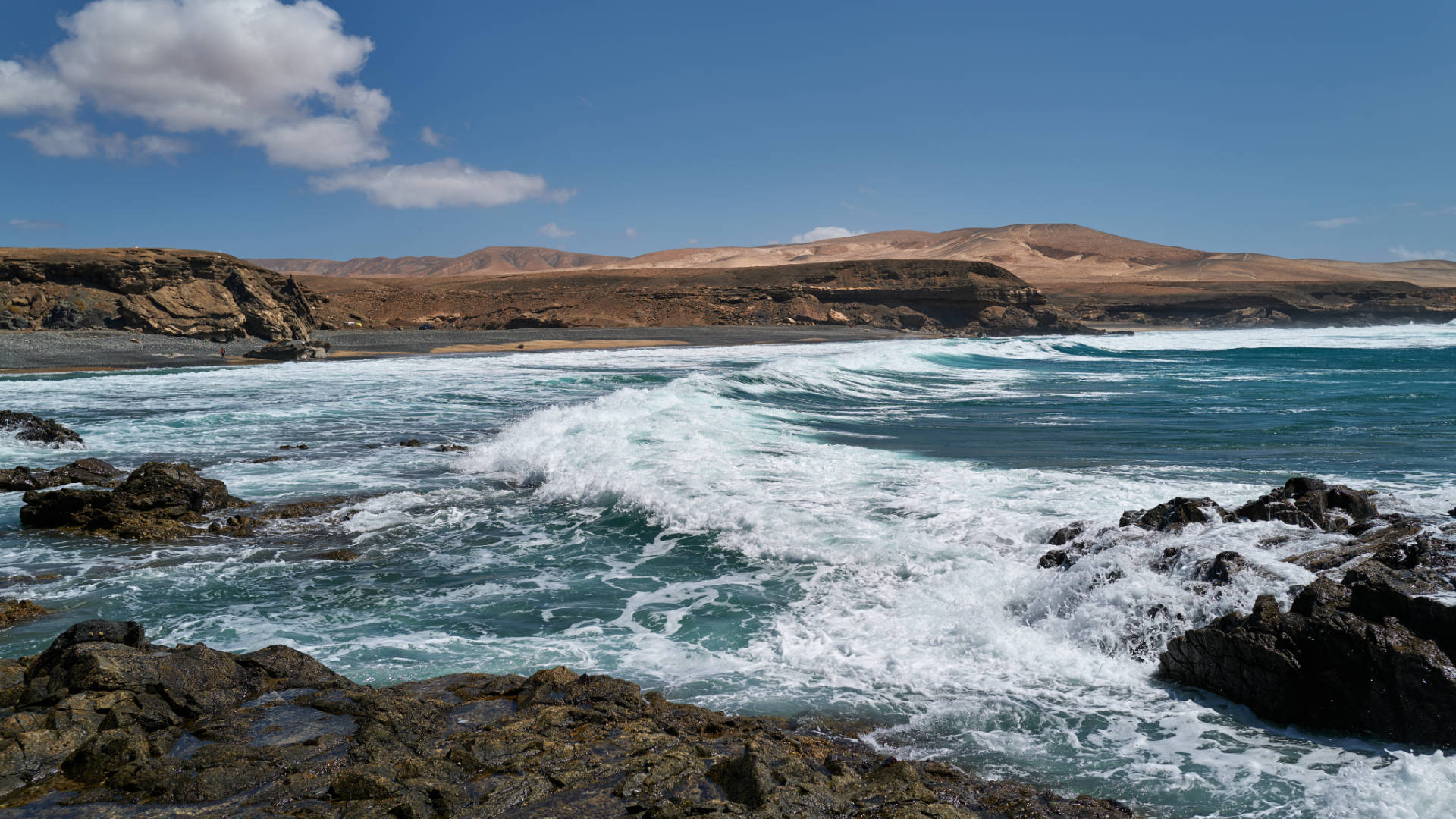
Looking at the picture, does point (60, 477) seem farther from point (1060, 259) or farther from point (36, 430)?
point (1060, 259)

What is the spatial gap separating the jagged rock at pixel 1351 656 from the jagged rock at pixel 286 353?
30967 millimetres

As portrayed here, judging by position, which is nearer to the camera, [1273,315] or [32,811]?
[32,811]

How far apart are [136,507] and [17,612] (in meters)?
2.65

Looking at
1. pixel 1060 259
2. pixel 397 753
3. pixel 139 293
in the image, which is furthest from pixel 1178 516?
pixel 1060 259

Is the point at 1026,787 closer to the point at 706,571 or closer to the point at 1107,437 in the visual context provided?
the point at 706,571

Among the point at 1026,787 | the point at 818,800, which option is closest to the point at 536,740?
the point at 818,800

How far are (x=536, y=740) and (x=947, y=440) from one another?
10332mm

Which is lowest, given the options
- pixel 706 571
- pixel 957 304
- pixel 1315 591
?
pixel 706 571

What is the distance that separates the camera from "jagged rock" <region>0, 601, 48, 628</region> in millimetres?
5184

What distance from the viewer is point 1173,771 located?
12.2 ft

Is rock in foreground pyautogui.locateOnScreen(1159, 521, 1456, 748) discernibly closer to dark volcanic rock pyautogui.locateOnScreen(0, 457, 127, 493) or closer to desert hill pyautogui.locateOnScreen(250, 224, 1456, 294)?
dark volcanic rock pyautogui.locateOnScreen(0, 457, 127, 493)

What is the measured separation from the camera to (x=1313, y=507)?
637 centimetres

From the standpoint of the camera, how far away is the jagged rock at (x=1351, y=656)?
385 cm

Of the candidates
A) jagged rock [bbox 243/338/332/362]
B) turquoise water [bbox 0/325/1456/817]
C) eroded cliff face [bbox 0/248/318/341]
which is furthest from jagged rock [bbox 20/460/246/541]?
eroded cliff face [bbox 0/248/318/341]
